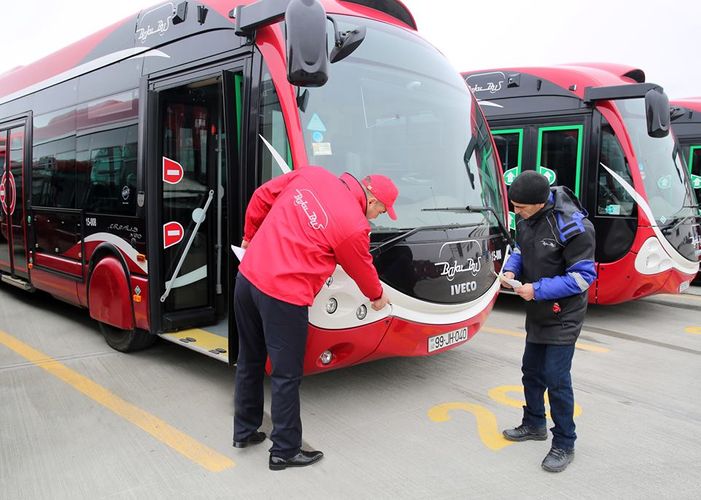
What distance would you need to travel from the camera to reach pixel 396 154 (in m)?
4.13

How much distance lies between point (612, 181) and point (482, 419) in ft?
12.8

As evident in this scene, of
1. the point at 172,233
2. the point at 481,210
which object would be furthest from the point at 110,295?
the point at 481,210

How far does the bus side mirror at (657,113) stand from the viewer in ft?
18.7

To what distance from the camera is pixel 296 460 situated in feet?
11.1

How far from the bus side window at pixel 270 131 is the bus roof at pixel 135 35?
0.68m

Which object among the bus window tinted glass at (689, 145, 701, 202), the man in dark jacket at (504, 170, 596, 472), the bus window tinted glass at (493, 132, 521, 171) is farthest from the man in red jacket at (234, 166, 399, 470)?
the bus window tinted glass at (689, 145, 701, 202)

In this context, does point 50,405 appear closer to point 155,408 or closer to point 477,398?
point 155,408

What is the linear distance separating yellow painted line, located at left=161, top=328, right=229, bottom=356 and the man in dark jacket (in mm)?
2285

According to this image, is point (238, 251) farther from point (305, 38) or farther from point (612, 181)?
point (612, 181)

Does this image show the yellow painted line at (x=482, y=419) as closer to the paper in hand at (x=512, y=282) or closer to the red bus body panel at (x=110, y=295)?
the paper in hand at (x=512, y=282)

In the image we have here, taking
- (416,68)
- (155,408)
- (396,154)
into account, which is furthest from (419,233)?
(155,408)

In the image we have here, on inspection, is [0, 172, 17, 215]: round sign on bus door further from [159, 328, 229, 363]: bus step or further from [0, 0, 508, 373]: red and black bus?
[159, 328, 229, 363]: bus step

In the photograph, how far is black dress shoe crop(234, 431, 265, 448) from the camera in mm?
3600

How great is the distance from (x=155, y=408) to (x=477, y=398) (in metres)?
2.39
